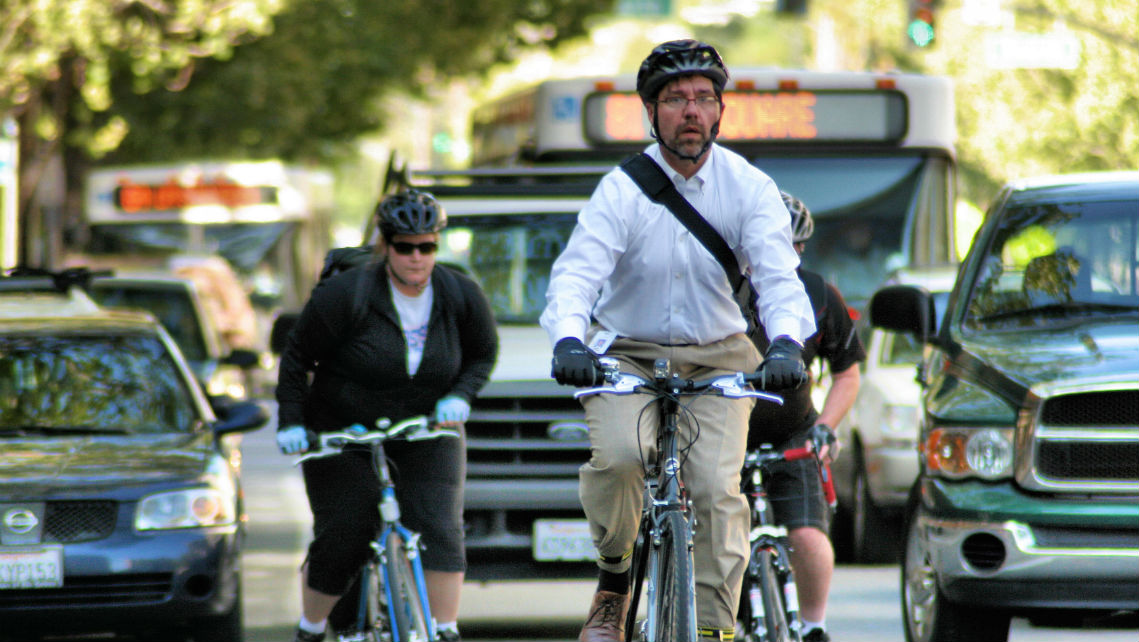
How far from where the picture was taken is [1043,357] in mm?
7258

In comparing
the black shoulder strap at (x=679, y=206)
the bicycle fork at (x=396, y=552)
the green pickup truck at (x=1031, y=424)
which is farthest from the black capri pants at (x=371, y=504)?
the black shoulder strap at (x=679, y=206)

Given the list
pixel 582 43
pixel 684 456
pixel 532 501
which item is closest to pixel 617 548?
pixel 684 456

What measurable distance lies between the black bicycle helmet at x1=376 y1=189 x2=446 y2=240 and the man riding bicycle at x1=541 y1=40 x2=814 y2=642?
55.0 inches

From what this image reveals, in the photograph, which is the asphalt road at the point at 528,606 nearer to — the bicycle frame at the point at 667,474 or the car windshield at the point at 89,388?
the car windshield at the point at 89,388

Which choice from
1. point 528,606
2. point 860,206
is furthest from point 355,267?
point 860,206

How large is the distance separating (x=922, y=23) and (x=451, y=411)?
1857 cm

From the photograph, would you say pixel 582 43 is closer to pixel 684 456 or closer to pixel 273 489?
pixel 273 489

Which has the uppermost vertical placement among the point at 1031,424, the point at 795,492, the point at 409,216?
the point at 409,216

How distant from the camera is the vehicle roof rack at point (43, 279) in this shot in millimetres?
10094

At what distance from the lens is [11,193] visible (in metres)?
22.5

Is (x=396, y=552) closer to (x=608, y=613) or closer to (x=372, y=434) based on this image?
(x=372, y=434)

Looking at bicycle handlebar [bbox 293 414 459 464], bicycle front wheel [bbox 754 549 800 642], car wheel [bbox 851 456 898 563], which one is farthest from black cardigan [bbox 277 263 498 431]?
car wheel [bbox 851 456 898 563]

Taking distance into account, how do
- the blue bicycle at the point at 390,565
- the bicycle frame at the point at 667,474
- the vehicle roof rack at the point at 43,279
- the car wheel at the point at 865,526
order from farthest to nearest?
1. the car wheel at the point at 865,526
2. the vehicle roof rack at the point at 43,279
3. the blue bicycle at the point at 390,565
4. the bicycle frame at the point at 667,474

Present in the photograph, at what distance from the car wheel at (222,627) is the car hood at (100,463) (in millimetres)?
563
